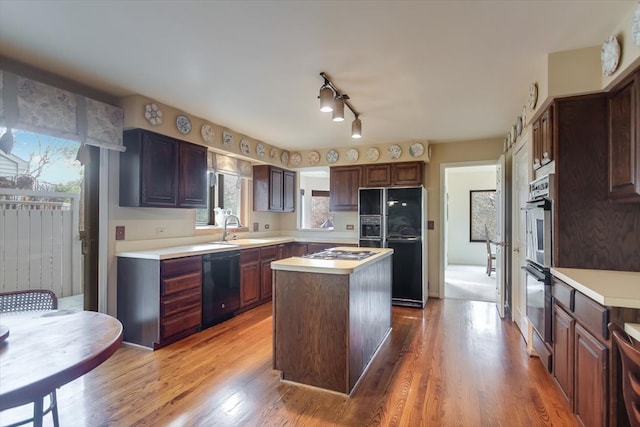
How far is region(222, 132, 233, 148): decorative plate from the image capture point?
4.07 m

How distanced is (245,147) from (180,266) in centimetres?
202

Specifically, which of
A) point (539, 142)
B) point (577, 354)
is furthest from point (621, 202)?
point (577, 354)

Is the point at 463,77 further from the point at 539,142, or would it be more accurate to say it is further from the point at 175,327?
the point at 175,327

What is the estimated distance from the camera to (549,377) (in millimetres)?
2434

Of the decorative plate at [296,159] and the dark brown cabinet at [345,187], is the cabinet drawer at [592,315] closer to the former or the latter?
the dark brown cabinet at [345,187]

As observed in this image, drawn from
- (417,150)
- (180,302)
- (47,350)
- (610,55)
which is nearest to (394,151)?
(417,150)

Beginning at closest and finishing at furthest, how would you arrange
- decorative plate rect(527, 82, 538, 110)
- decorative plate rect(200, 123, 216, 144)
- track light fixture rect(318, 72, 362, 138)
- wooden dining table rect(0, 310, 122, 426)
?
wooden dining table rect(0, 310, 122, 426) → track light fixture rect(318, 72, 362, 138) → decorative plate rect(527, 82, 538, 110) → decorative plate rect(200, 123, 216, 144)

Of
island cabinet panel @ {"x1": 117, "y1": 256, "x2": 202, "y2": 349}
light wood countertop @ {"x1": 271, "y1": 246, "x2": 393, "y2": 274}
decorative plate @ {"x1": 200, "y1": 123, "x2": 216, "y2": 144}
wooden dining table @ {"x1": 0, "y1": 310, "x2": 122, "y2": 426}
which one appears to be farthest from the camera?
decorative plate @ {"x1": 200, "y1": 123, "x2": 216, "y2": 144}

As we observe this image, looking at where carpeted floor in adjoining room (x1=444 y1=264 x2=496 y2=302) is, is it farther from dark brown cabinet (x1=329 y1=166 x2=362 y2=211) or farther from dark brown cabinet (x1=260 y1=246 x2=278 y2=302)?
dark brown cabinet (x1=260 y1=246 x2=278 y2=302)

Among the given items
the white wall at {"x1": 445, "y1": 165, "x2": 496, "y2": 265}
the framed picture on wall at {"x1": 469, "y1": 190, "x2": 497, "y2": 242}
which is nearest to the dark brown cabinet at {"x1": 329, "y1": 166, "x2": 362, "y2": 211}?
the white wall at {"x1": 445, "y1": 165, "x2": 496, "y2": 265}

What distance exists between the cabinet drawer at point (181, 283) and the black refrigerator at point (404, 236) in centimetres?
234

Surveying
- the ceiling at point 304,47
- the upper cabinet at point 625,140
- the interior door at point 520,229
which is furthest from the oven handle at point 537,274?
the ceiling at point 304,47

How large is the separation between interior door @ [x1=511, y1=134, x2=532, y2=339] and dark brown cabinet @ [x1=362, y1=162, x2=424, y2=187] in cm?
126

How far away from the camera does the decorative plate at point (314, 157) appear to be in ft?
17.6
